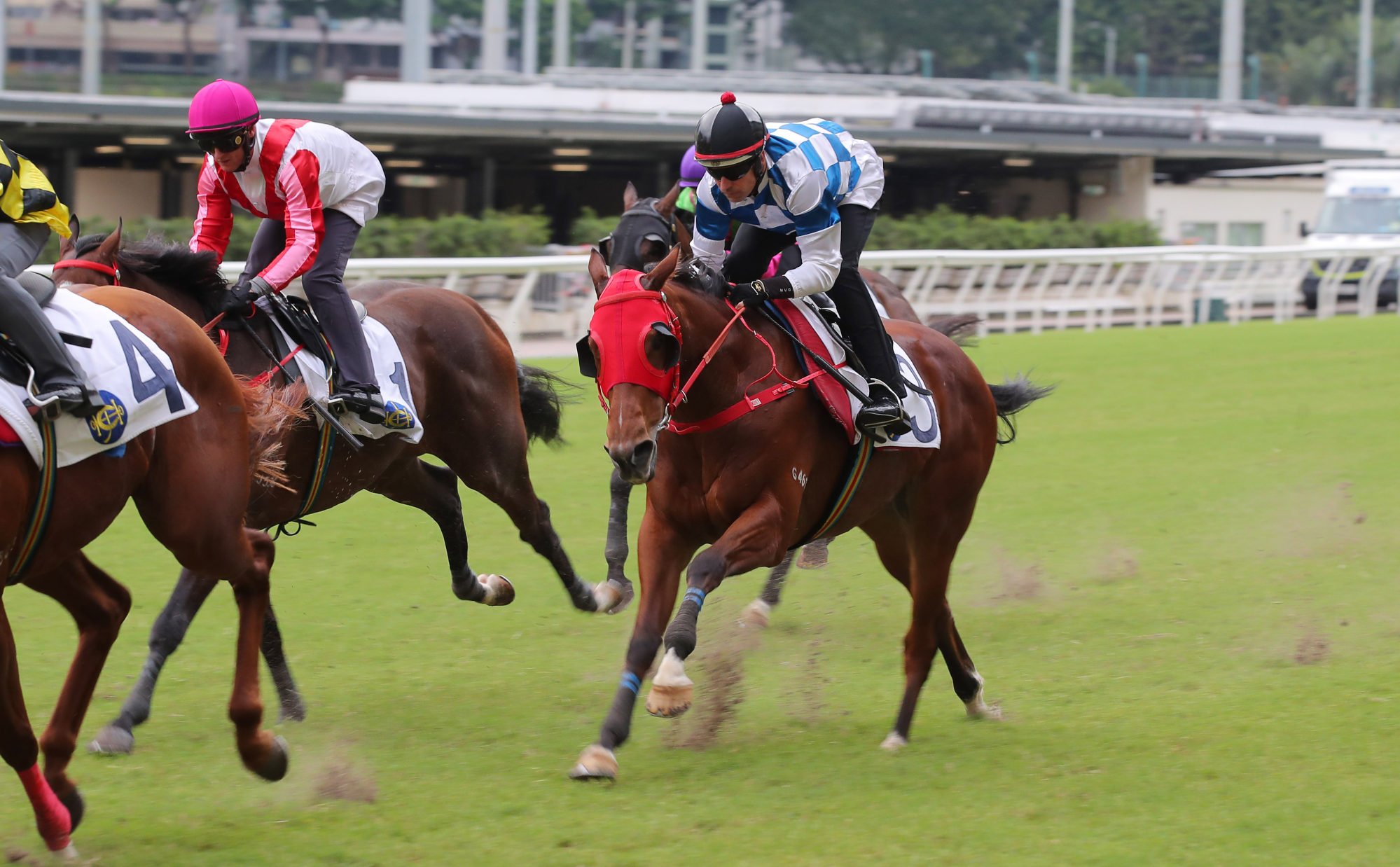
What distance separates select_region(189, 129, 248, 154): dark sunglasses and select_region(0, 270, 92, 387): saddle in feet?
3.41

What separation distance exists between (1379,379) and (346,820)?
40.7ft

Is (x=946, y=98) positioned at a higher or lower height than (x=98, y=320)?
higher

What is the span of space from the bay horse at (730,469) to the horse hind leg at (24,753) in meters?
1.41

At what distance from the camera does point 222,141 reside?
5.21 m

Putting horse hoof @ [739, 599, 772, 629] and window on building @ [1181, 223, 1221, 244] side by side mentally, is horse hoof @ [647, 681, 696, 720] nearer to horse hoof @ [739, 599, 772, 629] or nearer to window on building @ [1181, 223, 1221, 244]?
horse hoof @ [739, 599, 772, 629]

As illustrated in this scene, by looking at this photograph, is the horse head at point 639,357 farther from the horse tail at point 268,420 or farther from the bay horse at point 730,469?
the horse tail at point 268,420

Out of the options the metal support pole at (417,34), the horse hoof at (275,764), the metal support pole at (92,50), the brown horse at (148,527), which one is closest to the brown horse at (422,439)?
the brown horse at (148,527)

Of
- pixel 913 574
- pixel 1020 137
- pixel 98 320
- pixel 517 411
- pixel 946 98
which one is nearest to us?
pixel 98 320

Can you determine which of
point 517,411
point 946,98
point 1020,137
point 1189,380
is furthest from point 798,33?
point 517,411

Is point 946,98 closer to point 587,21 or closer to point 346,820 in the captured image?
point 346,820

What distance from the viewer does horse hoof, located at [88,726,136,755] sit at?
5.11 meters

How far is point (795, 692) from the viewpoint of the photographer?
6.02 meters

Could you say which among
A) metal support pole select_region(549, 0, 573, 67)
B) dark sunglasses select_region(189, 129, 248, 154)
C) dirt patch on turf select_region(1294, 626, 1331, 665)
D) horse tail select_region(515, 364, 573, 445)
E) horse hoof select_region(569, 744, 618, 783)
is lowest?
dirt patch on turf select_region(1294, 626, 1331, 665)

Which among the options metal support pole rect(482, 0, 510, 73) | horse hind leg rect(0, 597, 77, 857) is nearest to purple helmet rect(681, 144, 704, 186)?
horse hind leg rect(0, 597, 77, 857)
